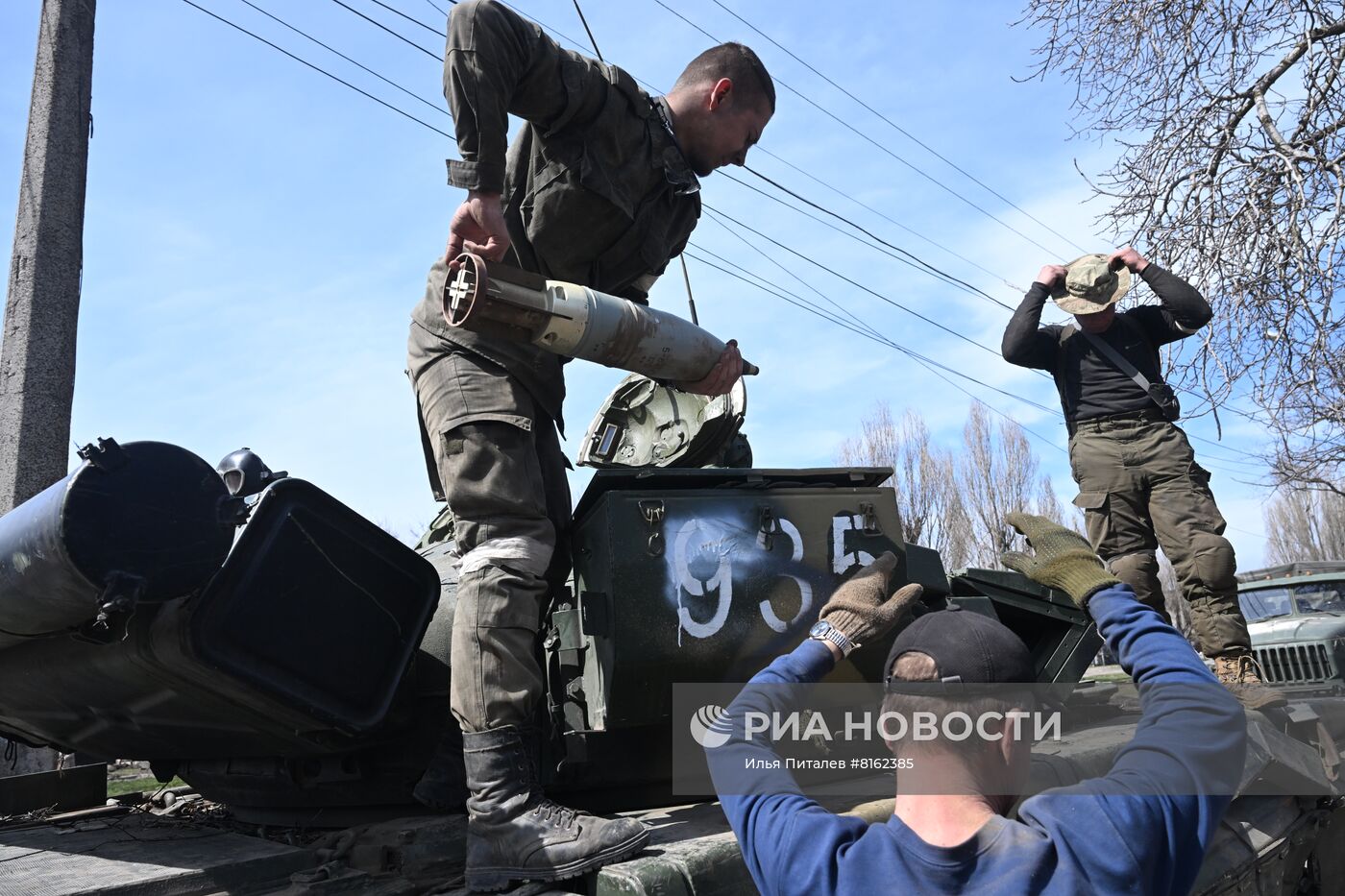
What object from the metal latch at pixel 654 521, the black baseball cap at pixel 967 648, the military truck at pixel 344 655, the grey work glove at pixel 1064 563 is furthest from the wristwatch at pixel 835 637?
the metal latch at pixel 654 521

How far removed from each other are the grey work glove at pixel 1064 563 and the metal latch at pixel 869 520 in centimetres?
95

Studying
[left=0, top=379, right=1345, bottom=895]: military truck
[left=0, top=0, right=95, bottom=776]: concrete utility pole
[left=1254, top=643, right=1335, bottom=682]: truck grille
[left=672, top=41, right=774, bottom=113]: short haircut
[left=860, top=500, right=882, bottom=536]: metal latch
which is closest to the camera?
[left=0, top=379, right=1345, bottom=895]: military truck

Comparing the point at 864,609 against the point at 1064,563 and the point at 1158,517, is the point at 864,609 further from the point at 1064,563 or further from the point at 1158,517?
the point at 1158,517

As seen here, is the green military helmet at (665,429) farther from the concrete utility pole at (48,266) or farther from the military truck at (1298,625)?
the military truck at (1298,625)

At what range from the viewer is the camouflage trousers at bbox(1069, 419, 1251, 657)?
4.32m

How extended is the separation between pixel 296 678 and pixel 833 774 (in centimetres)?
149

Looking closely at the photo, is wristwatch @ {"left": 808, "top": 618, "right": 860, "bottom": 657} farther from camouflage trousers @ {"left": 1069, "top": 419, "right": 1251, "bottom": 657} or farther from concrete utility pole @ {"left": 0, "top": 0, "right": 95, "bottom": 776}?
concrete utility pole @ {"left": 0, "top": 0, "right": 95, "bottom": 776}

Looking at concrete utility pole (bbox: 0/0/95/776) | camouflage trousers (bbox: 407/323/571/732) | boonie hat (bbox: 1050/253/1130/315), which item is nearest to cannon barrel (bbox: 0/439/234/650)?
camouflage trousers (bbox: 407/323/571/732)

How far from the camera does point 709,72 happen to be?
129 inches

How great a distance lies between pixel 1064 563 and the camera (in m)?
1.99

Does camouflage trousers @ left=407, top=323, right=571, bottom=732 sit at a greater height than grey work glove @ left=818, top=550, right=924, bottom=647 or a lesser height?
greater

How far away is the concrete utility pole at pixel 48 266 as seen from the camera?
6875 mm

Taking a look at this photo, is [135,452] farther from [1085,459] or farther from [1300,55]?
[1300,55]

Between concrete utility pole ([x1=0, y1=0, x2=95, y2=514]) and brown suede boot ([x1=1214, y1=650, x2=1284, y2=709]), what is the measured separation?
21.4ft
